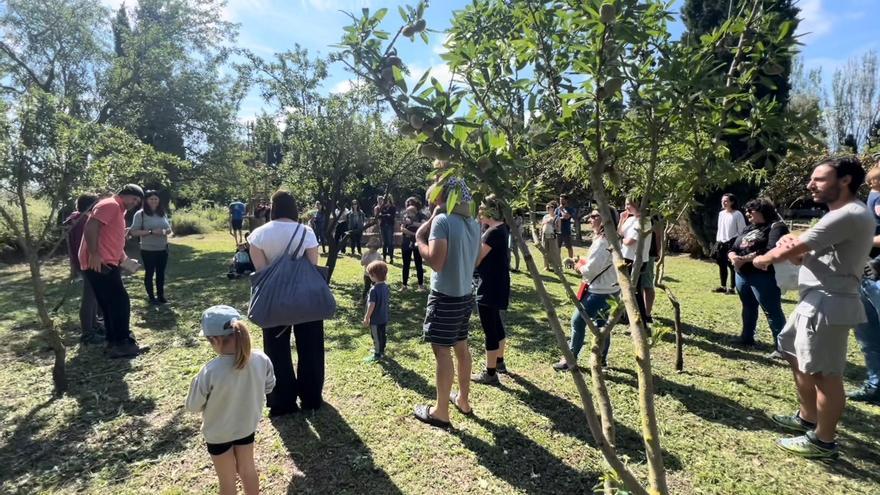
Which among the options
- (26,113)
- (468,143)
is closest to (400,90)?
(468,143)

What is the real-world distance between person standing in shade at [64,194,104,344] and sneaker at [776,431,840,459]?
7.03m

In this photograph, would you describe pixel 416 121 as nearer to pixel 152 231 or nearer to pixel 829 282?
pixel 829 282

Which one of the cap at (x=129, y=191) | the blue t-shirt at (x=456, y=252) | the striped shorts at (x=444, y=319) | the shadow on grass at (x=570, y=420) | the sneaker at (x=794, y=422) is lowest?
the shadow on grass at (x=570, y=420)

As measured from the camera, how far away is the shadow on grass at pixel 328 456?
120 inches

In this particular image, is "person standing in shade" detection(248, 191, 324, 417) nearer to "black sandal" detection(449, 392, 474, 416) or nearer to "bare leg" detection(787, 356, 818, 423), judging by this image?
"black sandal" detection(449, 392, 474, 416)

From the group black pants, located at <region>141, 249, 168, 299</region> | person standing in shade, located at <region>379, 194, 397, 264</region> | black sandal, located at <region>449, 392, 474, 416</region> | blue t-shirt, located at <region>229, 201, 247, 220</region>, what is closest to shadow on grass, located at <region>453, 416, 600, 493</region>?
black sandal, located at <region>449, 392, 474, 416</region>

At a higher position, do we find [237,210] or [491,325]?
[237,210]

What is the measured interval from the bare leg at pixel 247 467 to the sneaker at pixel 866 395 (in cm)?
493

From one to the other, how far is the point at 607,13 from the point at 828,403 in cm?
327

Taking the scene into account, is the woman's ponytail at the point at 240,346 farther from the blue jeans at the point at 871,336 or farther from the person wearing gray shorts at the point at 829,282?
the blue jeans at the point at 871,336

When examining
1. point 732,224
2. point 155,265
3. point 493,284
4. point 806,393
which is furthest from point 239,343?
point 732,224

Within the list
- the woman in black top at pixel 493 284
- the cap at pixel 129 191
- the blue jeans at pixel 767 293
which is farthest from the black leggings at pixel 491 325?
the cap at pixel 129 191

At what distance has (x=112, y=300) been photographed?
205 inches

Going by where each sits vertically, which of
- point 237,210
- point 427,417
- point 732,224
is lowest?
point 427,417
